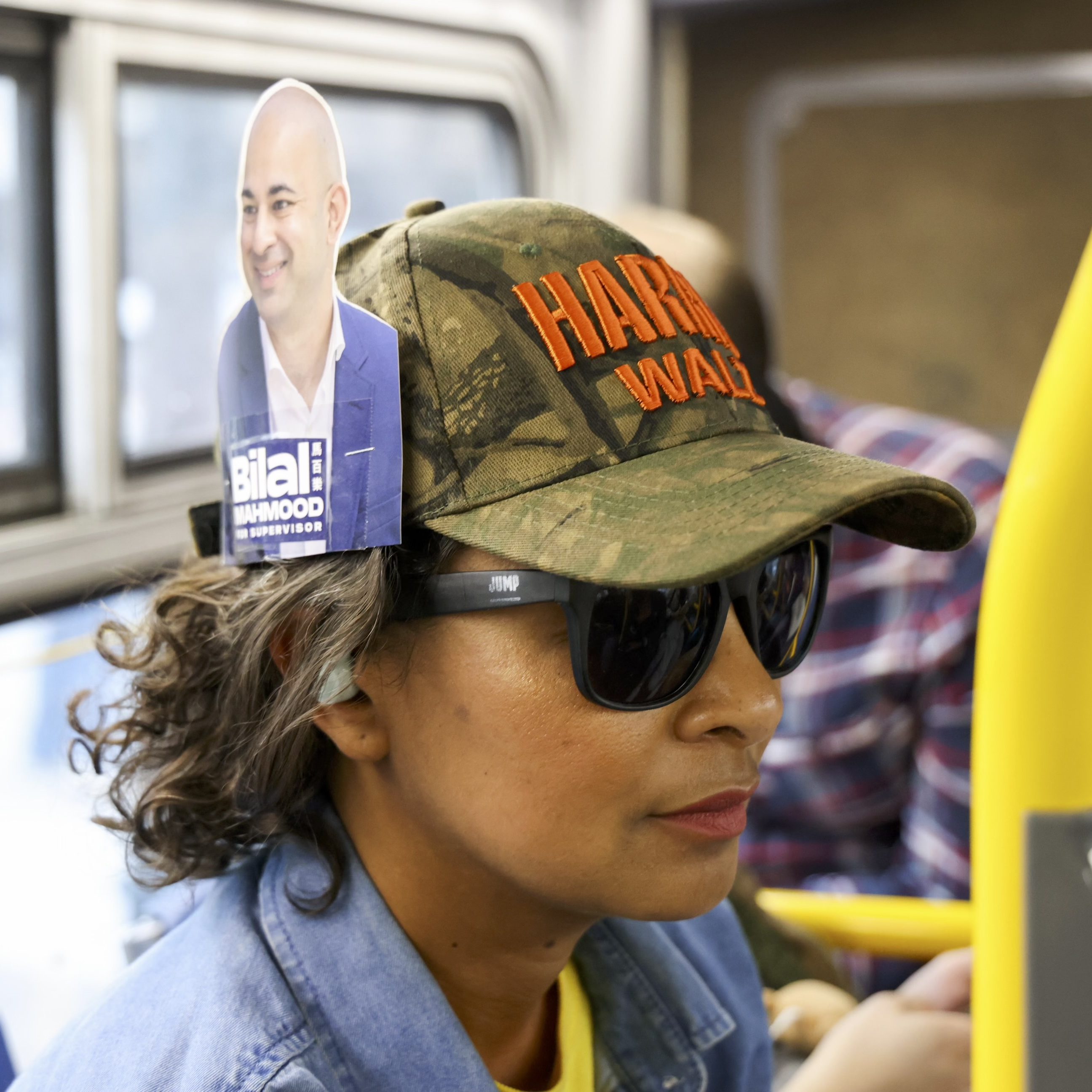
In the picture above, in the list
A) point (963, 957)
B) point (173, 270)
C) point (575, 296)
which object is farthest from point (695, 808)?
point (173, 270)

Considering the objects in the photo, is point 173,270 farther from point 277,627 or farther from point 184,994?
point 184,994

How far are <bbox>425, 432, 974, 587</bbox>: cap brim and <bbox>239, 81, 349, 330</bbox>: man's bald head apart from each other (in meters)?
0.20

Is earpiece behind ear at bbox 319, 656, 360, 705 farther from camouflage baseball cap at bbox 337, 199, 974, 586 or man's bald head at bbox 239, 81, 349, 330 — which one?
man's bald head at bbox 239, 81, 349, 330

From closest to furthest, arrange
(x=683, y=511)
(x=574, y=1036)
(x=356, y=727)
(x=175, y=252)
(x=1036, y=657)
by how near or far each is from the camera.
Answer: (x=1036, y=657) → (x=683, y=511) → (x=356, y=727) → (x=574, y=1036) → (x=175, y=252)

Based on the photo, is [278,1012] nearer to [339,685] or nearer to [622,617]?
[339,685]

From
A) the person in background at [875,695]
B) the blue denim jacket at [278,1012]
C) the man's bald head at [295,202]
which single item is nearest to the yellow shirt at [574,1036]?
the blue denim jacket at [278,1012]

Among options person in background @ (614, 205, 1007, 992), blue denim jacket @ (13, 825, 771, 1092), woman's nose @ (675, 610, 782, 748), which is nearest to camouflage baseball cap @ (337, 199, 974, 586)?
woman's nose @ (675, 610, 782, 748)

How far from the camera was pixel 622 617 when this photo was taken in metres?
0.85

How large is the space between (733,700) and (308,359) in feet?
1.29

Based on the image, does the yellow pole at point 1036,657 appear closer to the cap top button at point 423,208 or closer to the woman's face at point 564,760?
the woman's face at point 564,760

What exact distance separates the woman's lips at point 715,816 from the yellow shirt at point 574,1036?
0.91ft

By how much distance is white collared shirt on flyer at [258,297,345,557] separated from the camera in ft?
2.98

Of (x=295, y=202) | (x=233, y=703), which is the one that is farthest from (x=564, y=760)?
(x=295, y=202)

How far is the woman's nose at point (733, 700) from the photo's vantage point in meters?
→ 0.90
